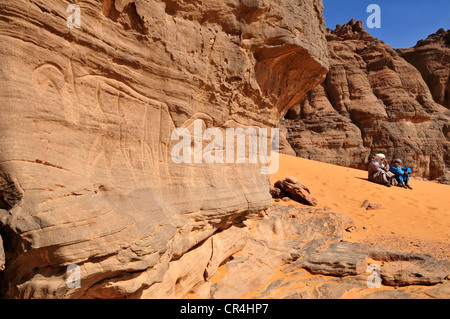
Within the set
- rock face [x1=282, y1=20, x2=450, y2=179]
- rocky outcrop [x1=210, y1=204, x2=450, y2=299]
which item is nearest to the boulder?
rocky outcrop [x1=210, y1=204, x2=450, y2=299]

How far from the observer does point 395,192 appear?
8.73m

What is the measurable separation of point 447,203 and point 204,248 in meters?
7.72

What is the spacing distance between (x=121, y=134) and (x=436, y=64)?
955 inches

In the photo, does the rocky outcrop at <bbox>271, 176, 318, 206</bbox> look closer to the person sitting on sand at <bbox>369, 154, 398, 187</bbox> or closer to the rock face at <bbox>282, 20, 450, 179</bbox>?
the person sitting on sand at <bbox>369, 154, 398, 187</bbox>

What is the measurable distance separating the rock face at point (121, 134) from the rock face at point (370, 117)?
44.0 feet

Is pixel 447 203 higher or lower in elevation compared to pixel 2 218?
lower

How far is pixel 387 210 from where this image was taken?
23.2ft

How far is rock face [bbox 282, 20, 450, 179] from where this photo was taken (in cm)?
1675

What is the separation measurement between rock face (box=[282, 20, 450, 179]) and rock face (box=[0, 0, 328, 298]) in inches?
528

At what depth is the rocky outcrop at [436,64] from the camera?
67.2 feet

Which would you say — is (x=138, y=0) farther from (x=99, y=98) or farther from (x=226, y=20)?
(x=226, y=20)

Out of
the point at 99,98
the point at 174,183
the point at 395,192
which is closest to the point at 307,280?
the point at 174,183

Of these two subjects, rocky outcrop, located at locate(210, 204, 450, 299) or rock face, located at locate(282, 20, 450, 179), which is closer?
rocky outcrop, located at locate(210, 204, 450, 299)

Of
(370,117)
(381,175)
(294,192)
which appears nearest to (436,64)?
(370,117)
